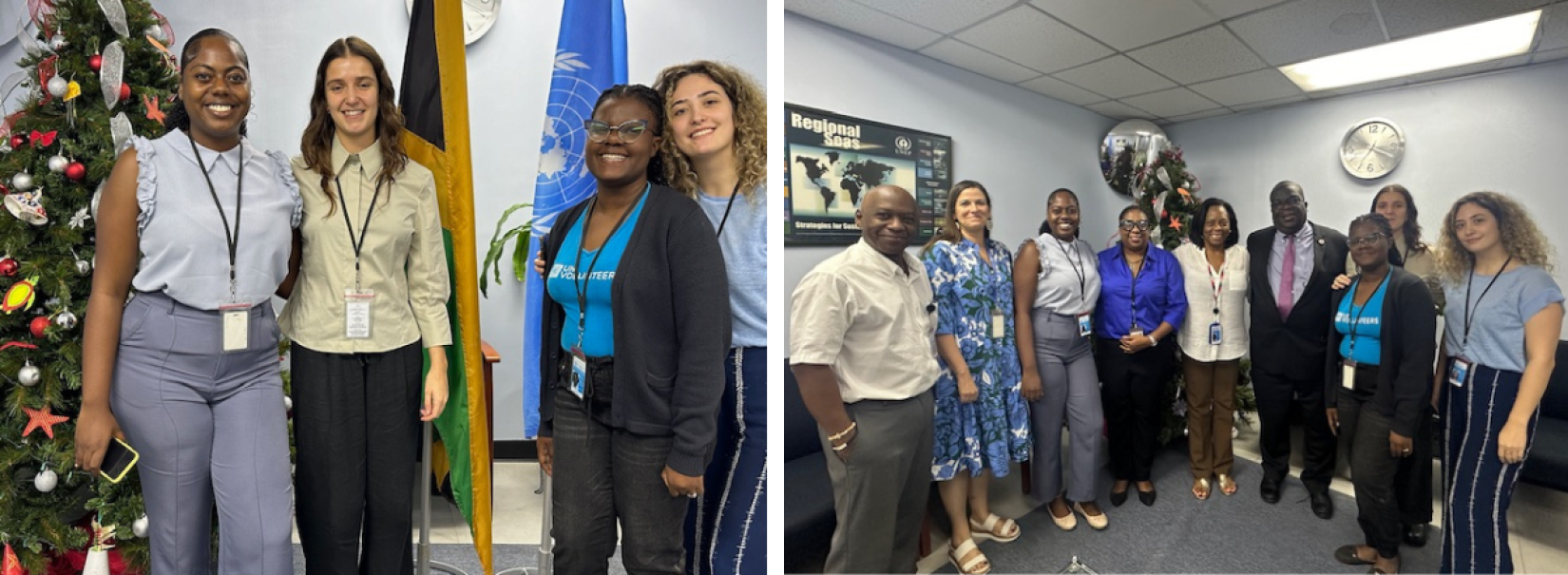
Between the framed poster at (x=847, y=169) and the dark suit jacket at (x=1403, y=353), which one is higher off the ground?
the framed poster at (x=847, y=169)

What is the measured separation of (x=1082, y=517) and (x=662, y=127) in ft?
3.03

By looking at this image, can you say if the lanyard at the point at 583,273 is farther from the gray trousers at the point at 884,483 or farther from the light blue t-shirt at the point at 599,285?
the gray trousers at the point at 884,483

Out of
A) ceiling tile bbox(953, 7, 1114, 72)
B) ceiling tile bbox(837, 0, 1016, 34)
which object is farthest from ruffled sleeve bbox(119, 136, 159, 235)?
ceiling tile bbox(953, 7, 1114, 72)

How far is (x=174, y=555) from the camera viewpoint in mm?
1215

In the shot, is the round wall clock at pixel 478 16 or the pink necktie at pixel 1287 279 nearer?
the pink necktie at pixel 1287 279

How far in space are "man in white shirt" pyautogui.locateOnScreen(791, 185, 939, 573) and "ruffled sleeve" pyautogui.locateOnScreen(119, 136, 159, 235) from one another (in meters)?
1.21

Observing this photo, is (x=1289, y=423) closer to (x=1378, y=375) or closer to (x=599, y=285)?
(x=1378, y=375)

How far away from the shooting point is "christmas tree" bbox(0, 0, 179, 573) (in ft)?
4.23

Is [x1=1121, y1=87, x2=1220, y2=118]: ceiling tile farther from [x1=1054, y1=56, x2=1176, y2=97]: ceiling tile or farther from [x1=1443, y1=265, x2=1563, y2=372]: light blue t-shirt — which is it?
[x1=1443, y1=265, x2=1563, y2=372]: light blue t-shirt

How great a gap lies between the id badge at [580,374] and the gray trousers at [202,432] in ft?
2.15

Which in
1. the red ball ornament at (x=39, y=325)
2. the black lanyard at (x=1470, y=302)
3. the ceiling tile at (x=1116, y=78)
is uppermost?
the ceiling tile at (x=1116, y=78)

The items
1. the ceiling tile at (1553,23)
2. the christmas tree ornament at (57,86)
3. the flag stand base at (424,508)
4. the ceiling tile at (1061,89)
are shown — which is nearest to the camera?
the ceiling tile at (1553,23)

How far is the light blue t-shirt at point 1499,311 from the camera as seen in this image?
788mm

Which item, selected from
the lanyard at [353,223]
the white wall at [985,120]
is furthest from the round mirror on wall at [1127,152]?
the lanyard at [353,223]
